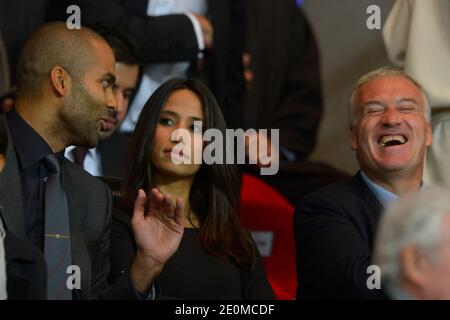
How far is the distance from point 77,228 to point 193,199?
0.49 metres

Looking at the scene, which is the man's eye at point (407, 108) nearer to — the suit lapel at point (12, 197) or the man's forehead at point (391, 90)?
the man's forehead at point (391, 90)

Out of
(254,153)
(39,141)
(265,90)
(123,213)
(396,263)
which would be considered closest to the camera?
(396,263)

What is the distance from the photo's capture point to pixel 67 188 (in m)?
2.47

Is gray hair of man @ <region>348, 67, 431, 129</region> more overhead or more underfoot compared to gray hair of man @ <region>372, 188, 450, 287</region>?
more overhead

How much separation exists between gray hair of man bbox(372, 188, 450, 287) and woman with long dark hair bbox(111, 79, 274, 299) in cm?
64

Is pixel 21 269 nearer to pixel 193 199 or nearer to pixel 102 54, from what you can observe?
pixel 102 54

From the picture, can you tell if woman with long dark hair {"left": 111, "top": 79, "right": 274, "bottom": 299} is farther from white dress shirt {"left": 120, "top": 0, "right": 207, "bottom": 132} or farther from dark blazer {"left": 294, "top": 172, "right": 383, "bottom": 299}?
white dress shirt {"left": 120, "top": 0, "right": 207, "bottom": 132}

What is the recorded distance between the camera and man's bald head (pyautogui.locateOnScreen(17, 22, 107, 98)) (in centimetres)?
253

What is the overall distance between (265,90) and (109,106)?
149 centimetres

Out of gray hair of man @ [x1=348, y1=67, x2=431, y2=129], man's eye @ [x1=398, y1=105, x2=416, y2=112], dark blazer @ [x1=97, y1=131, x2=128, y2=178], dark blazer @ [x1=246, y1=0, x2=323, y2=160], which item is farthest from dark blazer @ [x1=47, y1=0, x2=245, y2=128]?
man's eye @ [x1=398, y1=105, x2=416, y2=112]

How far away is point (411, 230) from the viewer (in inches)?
83.2

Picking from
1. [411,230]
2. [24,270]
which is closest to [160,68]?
[24,270]

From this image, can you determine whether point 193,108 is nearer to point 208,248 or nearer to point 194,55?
point 208,248
